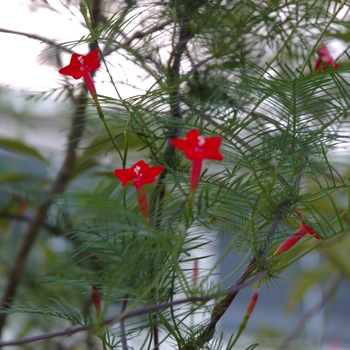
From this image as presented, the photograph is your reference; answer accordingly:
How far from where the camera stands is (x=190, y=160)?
388mm

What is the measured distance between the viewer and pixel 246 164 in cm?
31

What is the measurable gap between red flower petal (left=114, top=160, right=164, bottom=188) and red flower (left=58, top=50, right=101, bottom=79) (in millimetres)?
64

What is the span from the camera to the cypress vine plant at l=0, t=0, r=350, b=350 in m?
0.28

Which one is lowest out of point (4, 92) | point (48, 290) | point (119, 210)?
point (119, 210)

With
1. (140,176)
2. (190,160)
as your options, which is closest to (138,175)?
(140,176)

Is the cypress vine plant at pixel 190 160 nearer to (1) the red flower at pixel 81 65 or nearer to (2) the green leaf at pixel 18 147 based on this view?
(1) the red flower at pixel 81 65

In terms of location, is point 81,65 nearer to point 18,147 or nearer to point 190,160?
point 190,160

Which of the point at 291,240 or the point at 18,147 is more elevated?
the point at 18,147

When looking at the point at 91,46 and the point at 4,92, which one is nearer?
the point at 91,46

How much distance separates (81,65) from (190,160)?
12cm

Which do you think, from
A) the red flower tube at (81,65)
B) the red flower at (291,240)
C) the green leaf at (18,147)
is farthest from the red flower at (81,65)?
the green leaf at (18,147)

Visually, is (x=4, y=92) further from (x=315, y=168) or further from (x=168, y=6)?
(x=315, y=168)

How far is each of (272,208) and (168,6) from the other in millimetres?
199

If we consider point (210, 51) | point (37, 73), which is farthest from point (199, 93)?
point (37, 73)
